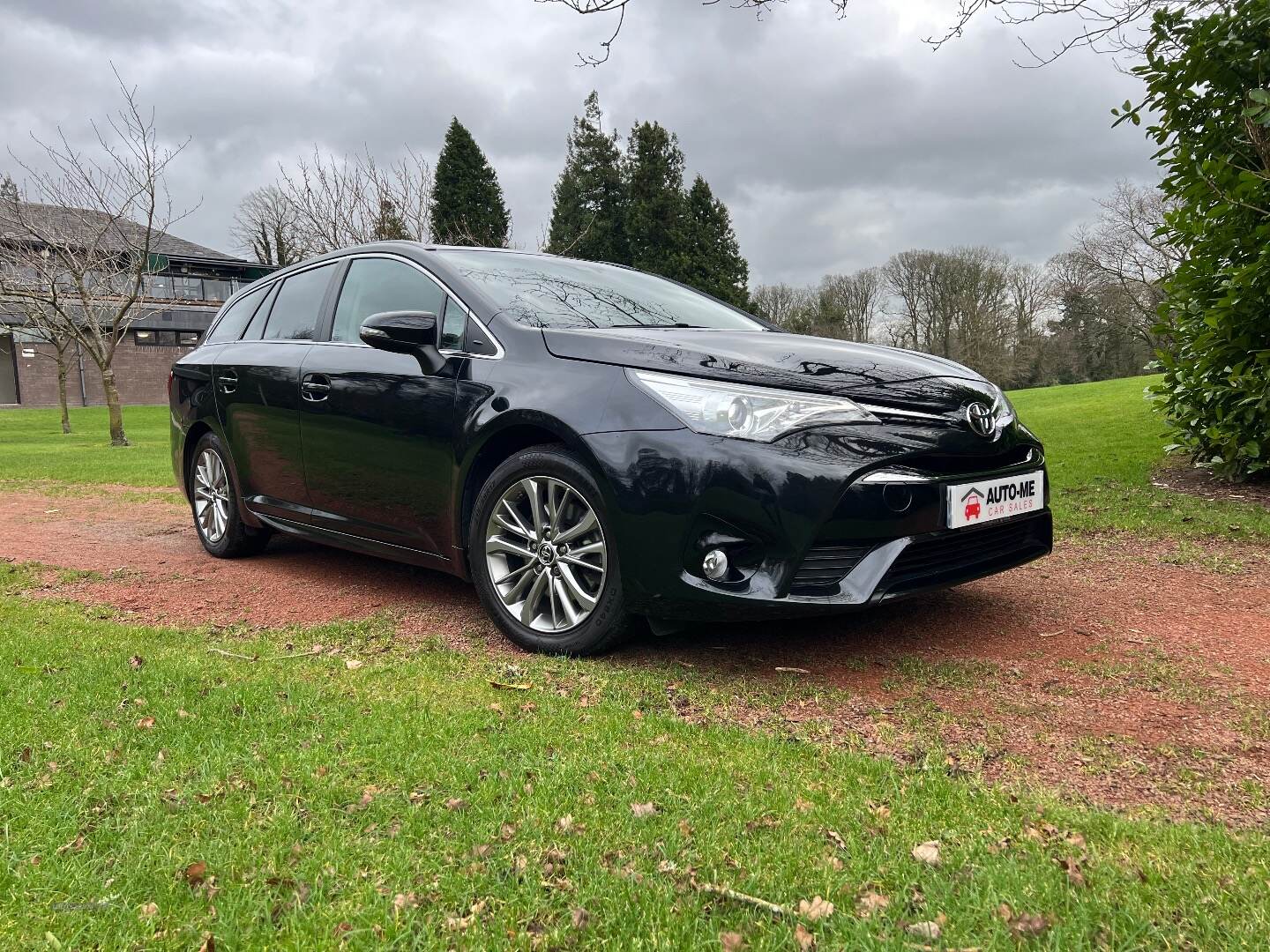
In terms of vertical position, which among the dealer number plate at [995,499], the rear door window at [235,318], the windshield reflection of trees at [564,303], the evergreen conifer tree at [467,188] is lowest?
the dealer number plate at [995,499]

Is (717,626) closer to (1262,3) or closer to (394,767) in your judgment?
(394,767)

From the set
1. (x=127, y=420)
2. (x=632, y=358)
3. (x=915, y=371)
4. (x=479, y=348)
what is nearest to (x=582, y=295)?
(x=479, y=348)

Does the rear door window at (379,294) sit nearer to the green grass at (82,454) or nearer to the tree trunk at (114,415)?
the green grass at (82,454)

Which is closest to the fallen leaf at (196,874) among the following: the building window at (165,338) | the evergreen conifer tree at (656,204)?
the evergreen conifer tree at (656,204)

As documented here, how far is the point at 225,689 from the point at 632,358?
183cm

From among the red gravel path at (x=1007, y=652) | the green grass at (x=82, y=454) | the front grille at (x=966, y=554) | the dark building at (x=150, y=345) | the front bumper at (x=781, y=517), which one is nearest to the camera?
the red gravel path at (x=1007, y=652)

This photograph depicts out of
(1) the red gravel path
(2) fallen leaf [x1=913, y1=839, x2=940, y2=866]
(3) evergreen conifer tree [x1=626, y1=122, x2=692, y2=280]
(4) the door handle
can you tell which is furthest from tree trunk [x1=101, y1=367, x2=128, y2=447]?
(3) evergreen conifer tree [x1=626, y1=122, x2=692, y2=280]

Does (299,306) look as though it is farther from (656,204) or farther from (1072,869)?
(656,204)

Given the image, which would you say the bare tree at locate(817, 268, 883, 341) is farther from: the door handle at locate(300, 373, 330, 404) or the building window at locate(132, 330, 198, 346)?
the door handle at locate(300, 373, 330, 404)

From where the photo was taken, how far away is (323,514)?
4551 mm

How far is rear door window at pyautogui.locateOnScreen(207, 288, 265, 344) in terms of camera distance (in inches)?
220

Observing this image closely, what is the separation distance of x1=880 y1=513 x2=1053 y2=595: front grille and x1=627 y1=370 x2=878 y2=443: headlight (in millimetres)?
515

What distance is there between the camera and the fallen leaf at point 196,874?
1.90 m

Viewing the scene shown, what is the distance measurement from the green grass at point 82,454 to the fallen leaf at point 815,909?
1038 cm
